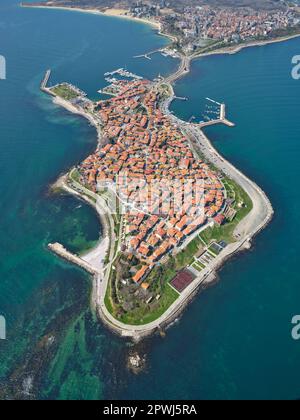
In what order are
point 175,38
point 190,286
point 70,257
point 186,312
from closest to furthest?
point 186,312 → point 190,286 → point 70,257 → point 175,38

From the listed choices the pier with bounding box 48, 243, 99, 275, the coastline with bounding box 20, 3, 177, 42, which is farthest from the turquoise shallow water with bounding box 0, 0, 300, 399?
the coastline with bounding box 20, 3, 177, 42

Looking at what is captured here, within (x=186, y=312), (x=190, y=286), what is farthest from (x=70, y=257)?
(x=186, y=312)

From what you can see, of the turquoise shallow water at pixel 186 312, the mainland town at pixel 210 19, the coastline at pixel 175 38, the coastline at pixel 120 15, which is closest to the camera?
the turquoise shallow water at pixel 186 312

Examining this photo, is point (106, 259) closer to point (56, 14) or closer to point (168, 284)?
point (168, 284)

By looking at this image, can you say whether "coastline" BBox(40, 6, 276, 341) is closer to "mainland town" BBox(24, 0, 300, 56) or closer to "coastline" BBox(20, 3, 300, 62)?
"coastline" BBox(20, 3, 300, 62)

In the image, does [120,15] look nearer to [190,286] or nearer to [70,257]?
[70,257]

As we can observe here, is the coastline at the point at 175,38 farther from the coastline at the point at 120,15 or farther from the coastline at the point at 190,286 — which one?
the coastline at the point at 190,286

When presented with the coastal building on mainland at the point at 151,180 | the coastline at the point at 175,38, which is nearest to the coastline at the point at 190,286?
the coastal building on mainland at the point at 151,180
